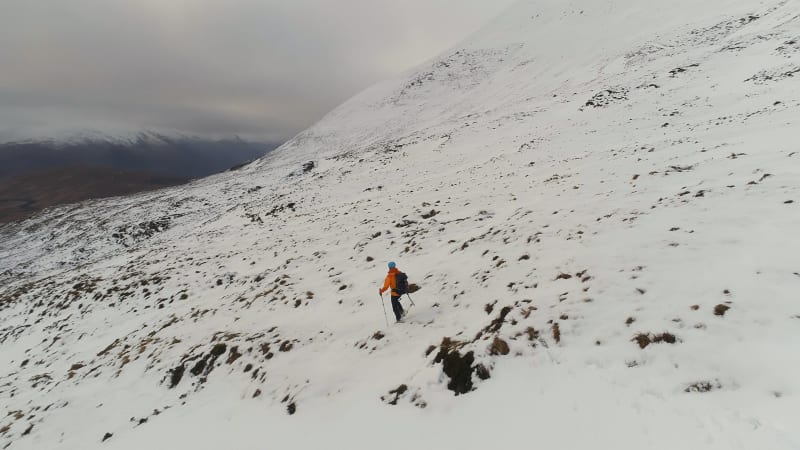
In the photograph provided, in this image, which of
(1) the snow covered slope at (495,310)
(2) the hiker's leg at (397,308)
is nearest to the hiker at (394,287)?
(2) the hiker's leg at (397,308)

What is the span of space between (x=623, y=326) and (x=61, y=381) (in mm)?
19738

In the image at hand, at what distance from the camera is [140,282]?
2333 cm

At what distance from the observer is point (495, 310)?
9.86m

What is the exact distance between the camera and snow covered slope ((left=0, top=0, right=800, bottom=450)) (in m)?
6.28

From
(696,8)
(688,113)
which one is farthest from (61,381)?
(696,8)

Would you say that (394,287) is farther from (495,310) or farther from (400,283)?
(495,310)

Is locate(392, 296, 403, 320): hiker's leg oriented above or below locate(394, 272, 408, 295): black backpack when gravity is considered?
below

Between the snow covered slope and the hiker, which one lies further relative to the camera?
the hiker

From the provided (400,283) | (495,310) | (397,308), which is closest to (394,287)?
(400,283)

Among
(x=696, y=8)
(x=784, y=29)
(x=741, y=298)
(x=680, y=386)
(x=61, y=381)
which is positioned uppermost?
(x=696, y=8)

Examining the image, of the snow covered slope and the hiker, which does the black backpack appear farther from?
the snow covered slope

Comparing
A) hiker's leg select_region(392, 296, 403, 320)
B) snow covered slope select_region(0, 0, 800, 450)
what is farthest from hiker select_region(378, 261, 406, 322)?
snow covered slope select_region(0, 0, 800, 450)

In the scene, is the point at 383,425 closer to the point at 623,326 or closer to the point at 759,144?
the point at 623,326

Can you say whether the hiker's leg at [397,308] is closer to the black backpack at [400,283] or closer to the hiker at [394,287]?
the hiker at [394,287]
